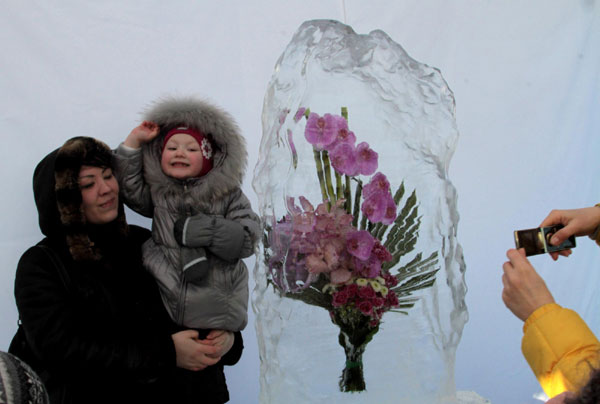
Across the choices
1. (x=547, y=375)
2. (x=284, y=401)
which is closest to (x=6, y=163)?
(x=284, y=401)

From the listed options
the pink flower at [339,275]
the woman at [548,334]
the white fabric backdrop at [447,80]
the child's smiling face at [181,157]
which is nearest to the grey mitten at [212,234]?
the child's smiling face at [181,157]

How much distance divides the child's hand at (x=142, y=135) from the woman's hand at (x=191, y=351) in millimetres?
485

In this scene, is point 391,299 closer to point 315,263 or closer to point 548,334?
point 315,263

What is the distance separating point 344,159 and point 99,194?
0.60 metres

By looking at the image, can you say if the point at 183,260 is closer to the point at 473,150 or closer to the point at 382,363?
the point at 382,363

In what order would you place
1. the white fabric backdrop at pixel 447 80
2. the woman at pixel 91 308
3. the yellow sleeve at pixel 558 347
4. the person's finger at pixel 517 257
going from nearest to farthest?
the yellow sleeve at pixel 558 347, the person's finger at pixel 517 257, the woman at pixel 91 308, the white fabric backdrop at pixel 447 80

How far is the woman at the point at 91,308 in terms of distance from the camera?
113cm

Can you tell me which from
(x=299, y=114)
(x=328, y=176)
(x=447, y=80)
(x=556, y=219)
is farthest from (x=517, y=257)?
(x=447, y=80)

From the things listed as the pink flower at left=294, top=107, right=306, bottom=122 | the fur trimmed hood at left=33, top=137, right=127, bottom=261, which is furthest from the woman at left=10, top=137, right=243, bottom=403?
the pink flower at left=294, top=107, right=306, bottom=122

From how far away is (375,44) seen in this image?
3.61 feet

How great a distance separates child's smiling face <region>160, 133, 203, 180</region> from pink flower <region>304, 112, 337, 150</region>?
0.37 metres

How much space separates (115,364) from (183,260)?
0.27 m

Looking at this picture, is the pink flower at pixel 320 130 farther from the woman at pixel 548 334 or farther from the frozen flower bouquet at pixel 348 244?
the woman at pixel 548 334

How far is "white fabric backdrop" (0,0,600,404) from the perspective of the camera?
154 centimetres
